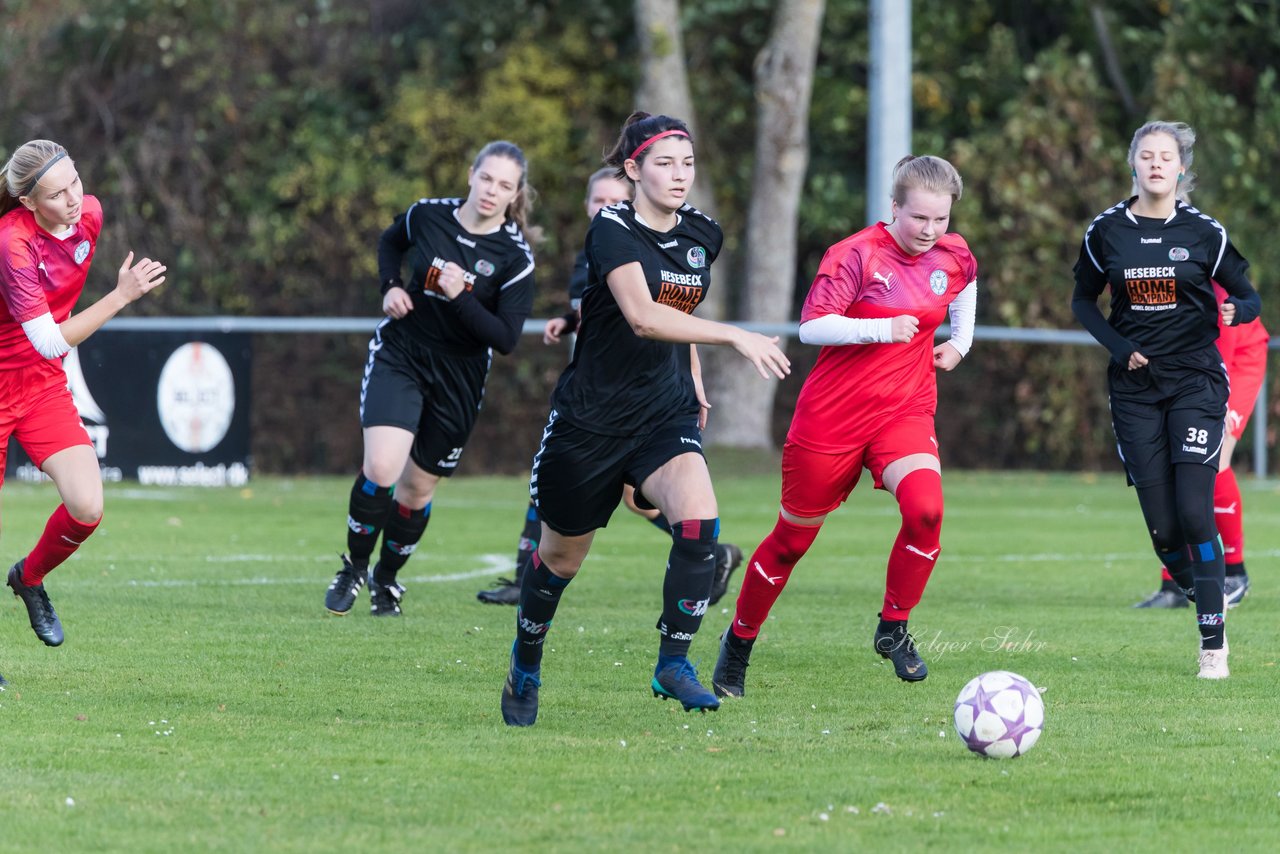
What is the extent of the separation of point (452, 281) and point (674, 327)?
103 inches

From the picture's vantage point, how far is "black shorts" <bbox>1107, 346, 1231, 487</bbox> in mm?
7363

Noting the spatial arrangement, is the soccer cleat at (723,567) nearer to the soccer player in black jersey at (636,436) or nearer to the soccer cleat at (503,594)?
the soccer cleat at (503,594)


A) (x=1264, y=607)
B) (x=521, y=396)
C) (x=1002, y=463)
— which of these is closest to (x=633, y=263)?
(x=1264, y=607)

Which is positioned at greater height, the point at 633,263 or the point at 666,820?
the point at 633,263

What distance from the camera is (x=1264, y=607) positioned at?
9.21 metres

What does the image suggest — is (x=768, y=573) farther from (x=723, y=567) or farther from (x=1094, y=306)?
(x=723, y=567)

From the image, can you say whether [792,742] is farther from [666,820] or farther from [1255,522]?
[1255,522]

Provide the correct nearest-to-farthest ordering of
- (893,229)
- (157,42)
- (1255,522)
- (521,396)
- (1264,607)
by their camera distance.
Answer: (893,229) < (1264,607) < (1255,522) < (521,396) < (157,42)

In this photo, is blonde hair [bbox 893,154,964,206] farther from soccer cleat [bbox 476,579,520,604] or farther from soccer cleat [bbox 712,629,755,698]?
soccer cleat [bbox 476,579,520,604]

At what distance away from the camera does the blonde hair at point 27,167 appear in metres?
6.56

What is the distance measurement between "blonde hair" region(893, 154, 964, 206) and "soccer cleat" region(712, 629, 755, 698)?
5.48 feet

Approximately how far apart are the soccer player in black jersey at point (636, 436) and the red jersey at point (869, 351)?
75 cm

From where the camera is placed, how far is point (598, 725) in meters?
5.88

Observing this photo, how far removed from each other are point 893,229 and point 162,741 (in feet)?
10.2
